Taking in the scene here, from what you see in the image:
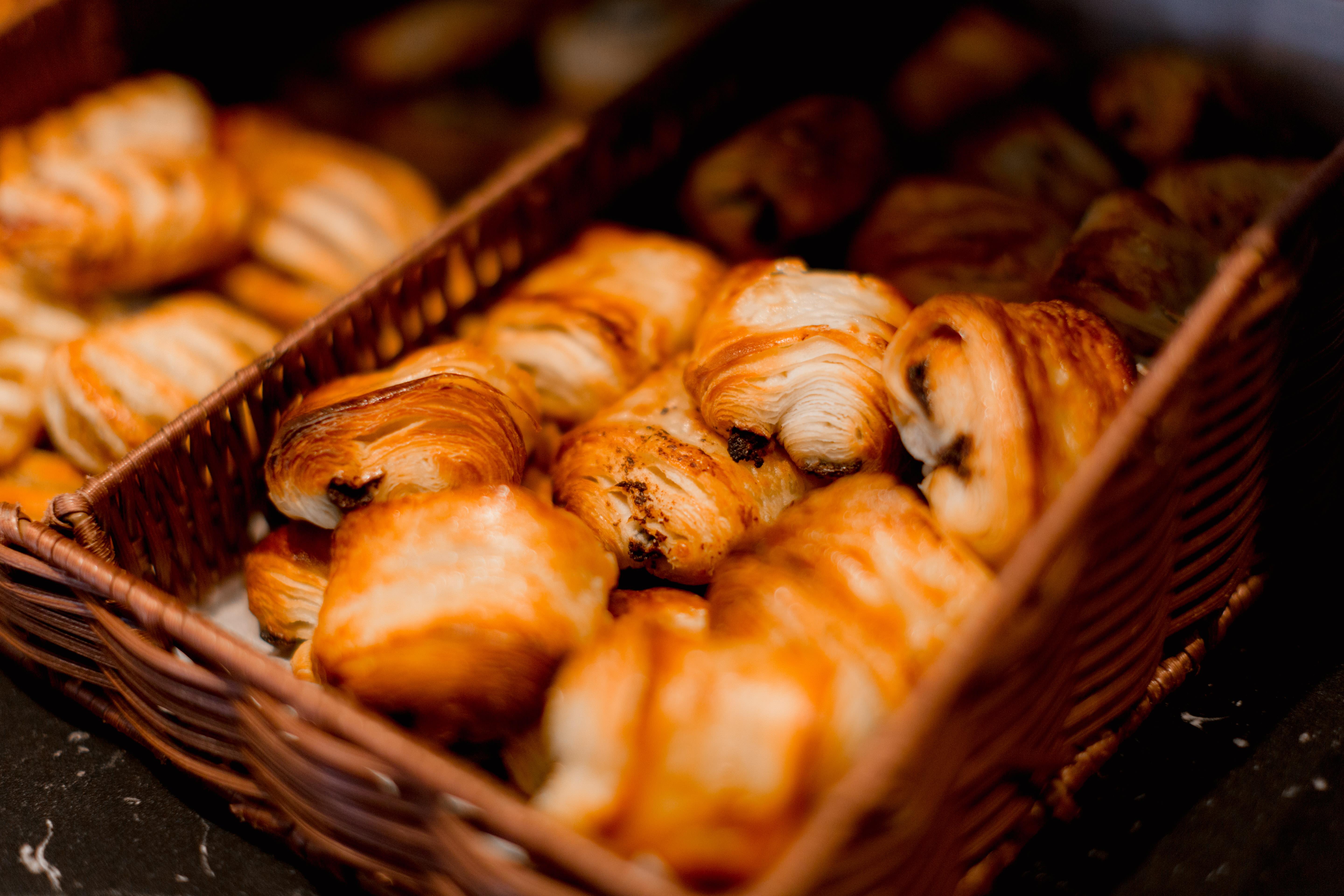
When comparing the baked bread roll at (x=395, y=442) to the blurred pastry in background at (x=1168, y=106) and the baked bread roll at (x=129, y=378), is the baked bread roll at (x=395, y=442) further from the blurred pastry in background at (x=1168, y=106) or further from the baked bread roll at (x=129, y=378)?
the blurred pastry in background at (x=1168, y=106)

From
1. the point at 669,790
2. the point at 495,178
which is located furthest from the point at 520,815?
the point at 495,178

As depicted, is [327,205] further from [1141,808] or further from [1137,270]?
[1141,808]

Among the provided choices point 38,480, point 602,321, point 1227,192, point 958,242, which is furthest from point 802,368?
point 38,480

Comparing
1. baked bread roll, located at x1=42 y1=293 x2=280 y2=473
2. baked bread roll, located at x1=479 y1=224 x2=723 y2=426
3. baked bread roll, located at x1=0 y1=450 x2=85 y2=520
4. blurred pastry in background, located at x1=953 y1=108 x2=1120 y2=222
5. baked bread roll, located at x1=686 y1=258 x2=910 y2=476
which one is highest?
blurred pastry in background, located at x1=953 y1=108 x2=1120 y2=222

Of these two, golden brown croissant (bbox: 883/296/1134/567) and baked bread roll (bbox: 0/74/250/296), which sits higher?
golden brown croissant (bbox: 883/296/1134/567)

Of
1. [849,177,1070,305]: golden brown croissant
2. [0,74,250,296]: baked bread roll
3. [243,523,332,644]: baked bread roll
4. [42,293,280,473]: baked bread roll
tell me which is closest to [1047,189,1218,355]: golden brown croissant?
[849,177,1070,305]: golden brown croissant

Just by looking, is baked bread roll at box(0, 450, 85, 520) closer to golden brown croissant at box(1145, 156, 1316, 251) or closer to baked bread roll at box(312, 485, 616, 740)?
baked bread roll at box(312, 485, 616, 740)
